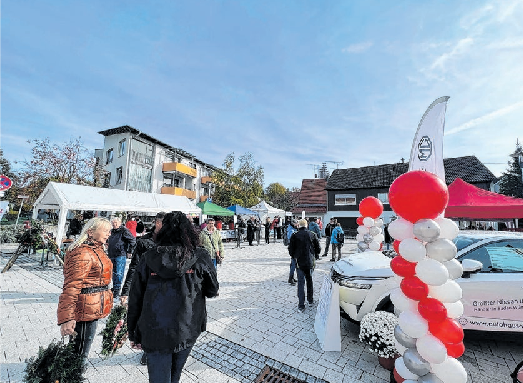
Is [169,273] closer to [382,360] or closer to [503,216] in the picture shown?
[382,360]

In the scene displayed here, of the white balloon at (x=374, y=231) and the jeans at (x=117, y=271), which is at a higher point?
the white balloon at (x=374, y=231)

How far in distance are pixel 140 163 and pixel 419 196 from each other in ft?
102

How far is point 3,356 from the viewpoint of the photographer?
3.34m

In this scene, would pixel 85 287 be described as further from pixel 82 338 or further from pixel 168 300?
pixel 168 300

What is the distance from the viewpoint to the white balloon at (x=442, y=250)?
208cm

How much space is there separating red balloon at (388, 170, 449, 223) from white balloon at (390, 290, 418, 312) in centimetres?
72

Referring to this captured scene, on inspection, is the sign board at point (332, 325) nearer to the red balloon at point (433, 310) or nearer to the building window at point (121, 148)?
the red balloon at point (433, 310)

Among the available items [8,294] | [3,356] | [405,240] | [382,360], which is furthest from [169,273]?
[8,294]

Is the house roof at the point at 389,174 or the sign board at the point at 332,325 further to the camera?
the house roof at the point at 389,174

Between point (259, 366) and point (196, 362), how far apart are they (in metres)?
0.85

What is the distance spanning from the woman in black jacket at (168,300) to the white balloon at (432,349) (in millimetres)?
1846

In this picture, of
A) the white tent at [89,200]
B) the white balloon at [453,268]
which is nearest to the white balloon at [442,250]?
the white balloon at [453,268]

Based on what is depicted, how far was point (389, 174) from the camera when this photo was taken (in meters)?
29.6

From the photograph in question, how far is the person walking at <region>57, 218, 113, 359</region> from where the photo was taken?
2.28m
